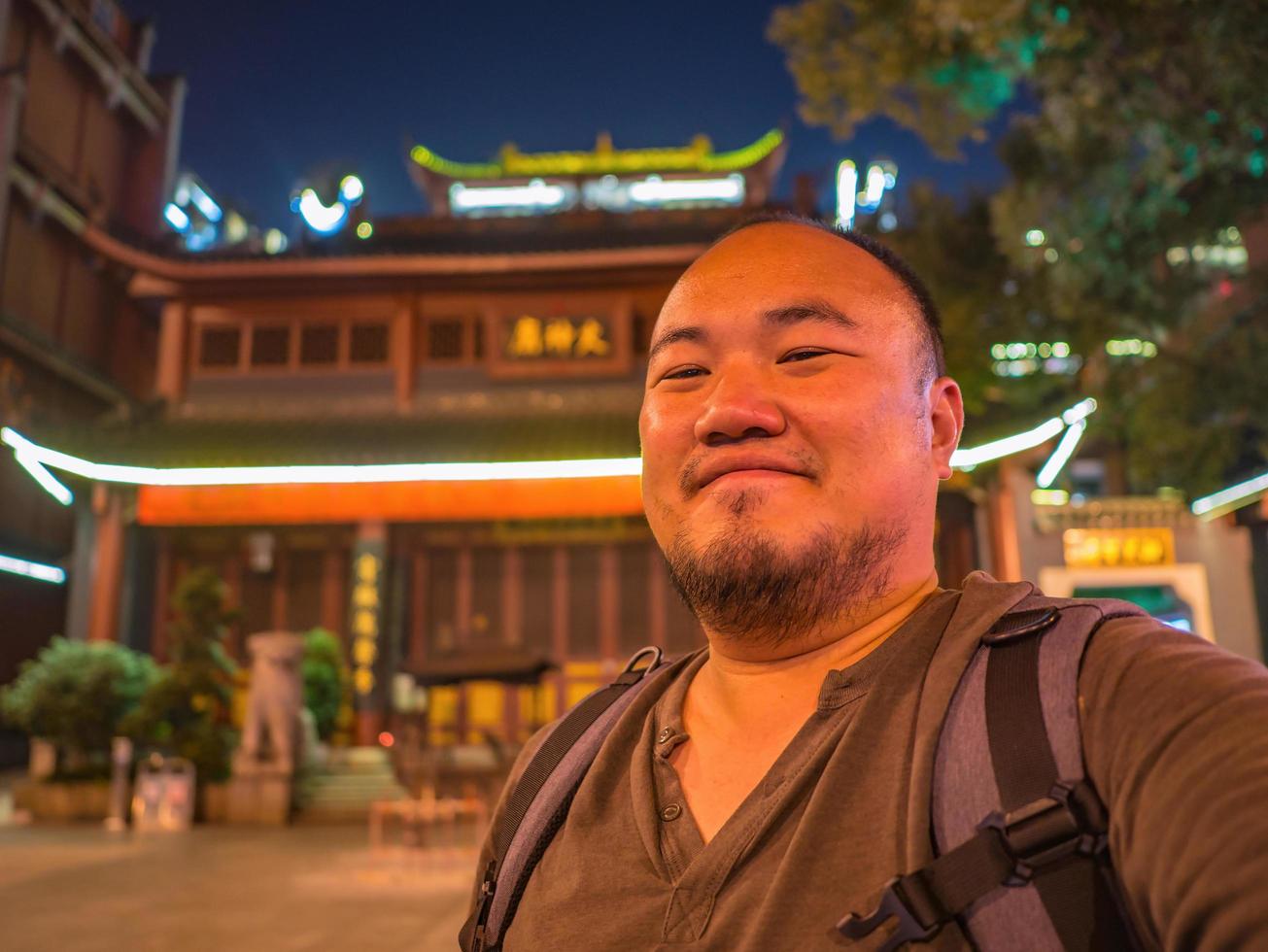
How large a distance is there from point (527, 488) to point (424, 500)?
1.44 m

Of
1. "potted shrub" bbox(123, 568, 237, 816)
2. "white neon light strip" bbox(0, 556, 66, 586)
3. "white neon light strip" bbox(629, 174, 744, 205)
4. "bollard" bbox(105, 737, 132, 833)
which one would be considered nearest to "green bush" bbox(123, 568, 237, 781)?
"potted shrub" bbox(123, 568, 237, 816)

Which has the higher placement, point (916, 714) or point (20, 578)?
point (20, 578)

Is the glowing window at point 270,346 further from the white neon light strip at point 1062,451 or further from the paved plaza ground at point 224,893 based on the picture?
the white neon light strip at point 1062,451

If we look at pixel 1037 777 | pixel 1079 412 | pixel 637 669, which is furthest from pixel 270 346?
pixel 1037 777

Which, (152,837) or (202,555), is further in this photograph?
(202,555)

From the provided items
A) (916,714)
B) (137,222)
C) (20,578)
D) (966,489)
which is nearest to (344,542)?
(20,578)

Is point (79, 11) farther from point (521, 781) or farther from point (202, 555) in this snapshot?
point (521, 781)

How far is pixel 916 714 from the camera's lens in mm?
1002

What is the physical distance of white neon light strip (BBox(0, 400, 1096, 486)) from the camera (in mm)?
12078

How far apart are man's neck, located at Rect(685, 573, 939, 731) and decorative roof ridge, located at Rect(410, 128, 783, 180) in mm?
18985

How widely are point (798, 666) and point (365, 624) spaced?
12.2 metres

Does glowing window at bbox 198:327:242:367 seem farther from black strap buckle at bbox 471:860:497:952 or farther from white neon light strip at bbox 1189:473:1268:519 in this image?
black strap buckle at bbox 471:860:497:952

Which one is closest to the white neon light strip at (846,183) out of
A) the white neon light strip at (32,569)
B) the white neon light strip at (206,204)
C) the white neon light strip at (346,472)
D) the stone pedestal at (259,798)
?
the white neon light strip at (346,472)

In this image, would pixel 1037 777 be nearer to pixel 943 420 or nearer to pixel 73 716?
pixel 943 420
